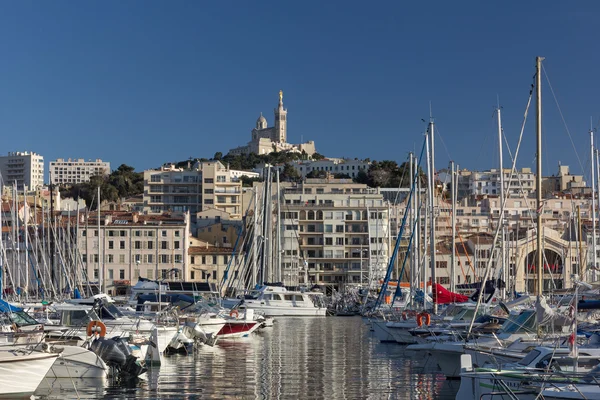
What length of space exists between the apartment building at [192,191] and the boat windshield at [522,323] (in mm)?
97534

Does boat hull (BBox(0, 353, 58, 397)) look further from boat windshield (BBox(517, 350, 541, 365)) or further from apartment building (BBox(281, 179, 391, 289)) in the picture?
apartment building (BBox(281, 179, 391, 289))

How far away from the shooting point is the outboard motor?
2941 cm

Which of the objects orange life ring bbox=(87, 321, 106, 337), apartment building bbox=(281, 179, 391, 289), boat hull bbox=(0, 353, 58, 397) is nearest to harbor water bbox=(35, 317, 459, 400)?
boat hull bbox=(0, 353, 58, 397)

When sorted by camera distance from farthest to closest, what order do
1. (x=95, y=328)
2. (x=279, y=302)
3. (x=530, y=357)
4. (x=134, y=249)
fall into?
(x=134, y=249), (x=279, y=302), (x=95, y=328), (x=530, y=357)

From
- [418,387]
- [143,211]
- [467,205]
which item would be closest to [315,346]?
[418,387]

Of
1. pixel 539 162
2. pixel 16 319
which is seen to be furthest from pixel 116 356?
pixel 539 162

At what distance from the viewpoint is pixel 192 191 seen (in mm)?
129250

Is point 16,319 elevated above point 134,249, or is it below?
below

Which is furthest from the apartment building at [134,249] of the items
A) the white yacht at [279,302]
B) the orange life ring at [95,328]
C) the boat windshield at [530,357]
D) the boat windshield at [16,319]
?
the boat windshield at [530,357]

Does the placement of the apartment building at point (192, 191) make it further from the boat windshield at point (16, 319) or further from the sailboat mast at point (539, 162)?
the sailboat mast at point (539, 162)

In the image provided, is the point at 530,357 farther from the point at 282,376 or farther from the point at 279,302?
the point at 279,302

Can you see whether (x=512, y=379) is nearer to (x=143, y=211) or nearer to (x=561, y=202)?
(x=143, y=211)

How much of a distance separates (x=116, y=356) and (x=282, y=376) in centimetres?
526

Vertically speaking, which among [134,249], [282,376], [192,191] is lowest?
[282,376]
